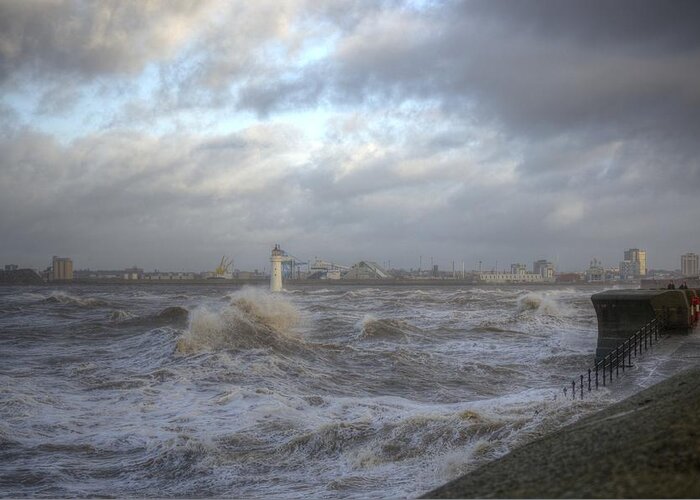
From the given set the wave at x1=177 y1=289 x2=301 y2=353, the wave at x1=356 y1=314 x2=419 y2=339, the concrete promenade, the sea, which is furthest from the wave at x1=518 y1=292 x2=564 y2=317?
the concrete promenade

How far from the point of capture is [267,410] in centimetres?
966

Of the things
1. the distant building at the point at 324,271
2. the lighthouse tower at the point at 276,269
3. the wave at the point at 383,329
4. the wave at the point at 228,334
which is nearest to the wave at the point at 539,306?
the wave at the point at 383,329

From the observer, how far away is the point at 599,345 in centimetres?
1471

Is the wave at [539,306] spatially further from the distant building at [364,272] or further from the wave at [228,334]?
the distant building at [364,272]

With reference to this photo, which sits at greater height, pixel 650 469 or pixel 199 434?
pixel 650 469

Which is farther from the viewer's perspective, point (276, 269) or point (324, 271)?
point (324, 271)

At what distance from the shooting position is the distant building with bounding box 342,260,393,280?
511 ft

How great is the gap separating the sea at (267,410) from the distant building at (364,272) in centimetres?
13485

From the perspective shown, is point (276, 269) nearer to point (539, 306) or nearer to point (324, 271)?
point (539, 306)

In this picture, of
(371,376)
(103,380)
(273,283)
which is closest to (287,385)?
(371,376)

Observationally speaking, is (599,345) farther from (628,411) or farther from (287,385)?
(628,411)

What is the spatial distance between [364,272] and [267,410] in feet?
489

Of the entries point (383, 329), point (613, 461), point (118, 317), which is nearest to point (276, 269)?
point (118, 317)

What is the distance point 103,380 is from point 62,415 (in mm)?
3127
